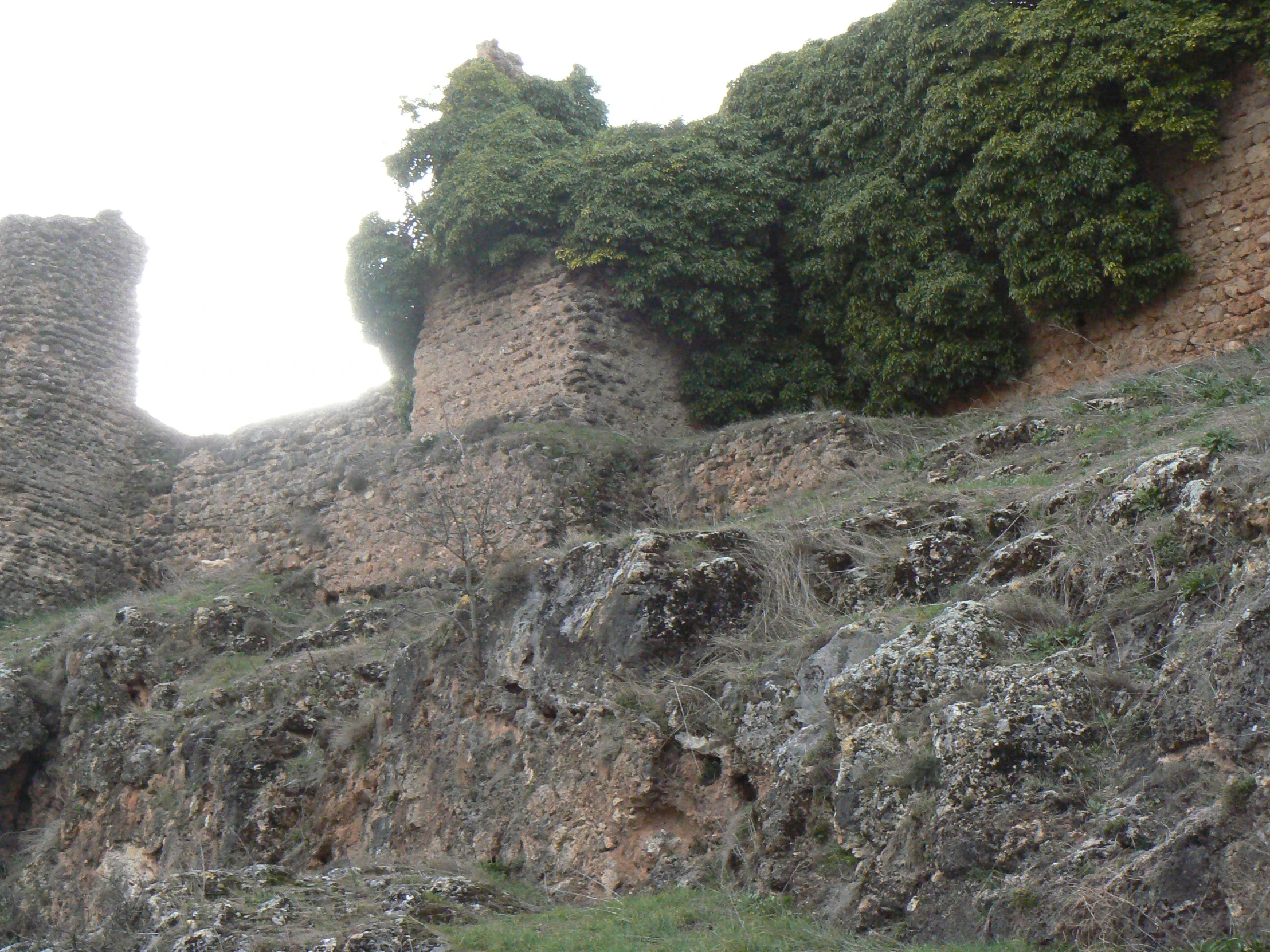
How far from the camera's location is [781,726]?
6.71 m

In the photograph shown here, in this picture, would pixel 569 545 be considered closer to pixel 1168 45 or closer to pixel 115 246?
pixel 1168 45

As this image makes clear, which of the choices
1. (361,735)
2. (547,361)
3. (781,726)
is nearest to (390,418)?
(547,361)

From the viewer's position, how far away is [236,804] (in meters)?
9.84

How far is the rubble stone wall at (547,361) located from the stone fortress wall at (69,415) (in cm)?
472

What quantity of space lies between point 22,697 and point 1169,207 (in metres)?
11.7

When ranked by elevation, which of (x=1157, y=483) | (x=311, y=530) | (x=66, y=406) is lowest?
(x=1157, y=483)

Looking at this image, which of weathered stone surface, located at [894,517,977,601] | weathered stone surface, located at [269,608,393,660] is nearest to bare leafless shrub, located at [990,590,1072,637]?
weathered stone surface, located at [894,517,977,601]

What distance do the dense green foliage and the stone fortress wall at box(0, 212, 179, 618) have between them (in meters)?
4.32

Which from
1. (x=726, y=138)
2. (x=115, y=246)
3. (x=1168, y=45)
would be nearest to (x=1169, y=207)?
(x=1168, y=45)

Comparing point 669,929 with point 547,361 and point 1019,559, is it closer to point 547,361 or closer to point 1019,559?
point 1019,559

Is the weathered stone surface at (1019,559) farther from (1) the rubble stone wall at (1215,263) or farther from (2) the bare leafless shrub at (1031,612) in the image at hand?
(1) the rubble stone wall at (1215,263)

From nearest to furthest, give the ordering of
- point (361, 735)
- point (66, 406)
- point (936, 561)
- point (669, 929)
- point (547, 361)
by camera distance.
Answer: point (669, 929) → point (936, 561) → point (361, 735) → point (547, 361) → point (66, 406)

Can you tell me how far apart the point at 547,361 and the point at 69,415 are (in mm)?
7225

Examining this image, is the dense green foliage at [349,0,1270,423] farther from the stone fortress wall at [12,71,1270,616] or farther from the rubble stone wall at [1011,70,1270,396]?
the stone fortress wall at [12,71,1270,616]
